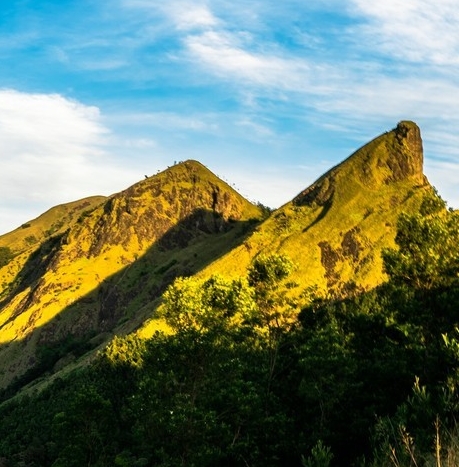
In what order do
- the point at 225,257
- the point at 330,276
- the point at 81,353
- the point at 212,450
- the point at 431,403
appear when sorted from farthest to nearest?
1. the point at 81,353
2. the point at 225,257
3. the point at 330,276
4. the point at 212,450
5. the point at 431,403

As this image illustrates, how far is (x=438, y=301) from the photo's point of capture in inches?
1738

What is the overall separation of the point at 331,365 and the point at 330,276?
334 ft

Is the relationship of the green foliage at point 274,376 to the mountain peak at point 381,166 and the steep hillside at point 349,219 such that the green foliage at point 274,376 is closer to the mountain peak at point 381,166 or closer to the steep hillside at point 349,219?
the steep hillside at point 349,219

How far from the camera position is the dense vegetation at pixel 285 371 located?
3484 cm

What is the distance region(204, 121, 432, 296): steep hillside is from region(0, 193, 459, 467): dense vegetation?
273ft

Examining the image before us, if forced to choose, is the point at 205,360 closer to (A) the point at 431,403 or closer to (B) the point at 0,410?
Answer: (A) the point at 431,403

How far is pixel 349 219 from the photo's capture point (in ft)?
494

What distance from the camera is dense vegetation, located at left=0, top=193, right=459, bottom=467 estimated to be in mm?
34844

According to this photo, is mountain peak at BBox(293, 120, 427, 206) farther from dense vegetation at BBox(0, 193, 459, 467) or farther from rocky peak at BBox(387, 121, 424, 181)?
dense vegetation at BBox(0, 193, 459, 467)

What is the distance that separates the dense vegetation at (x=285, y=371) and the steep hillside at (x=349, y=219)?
8328cm

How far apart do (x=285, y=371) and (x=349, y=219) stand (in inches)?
4258

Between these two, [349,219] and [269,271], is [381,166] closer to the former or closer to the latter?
[349,219]

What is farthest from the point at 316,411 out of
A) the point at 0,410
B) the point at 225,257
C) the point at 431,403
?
the point at 0,410

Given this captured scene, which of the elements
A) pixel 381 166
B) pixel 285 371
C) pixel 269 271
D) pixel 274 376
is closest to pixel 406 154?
pixel 381 166
